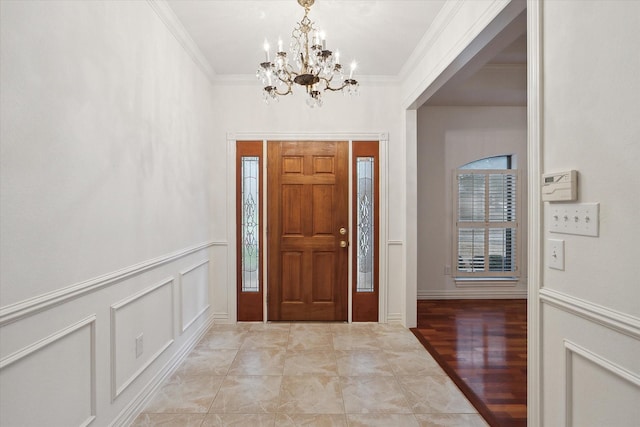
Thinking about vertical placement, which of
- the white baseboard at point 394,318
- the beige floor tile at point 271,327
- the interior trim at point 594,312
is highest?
the interior trim at point 594,312

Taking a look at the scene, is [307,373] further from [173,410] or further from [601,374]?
[601,374]

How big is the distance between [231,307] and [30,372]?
8.76 feet

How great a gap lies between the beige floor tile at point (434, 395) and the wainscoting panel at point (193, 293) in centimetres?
189

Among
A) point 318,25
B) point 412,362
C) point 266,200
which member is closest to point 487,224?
point 412,362

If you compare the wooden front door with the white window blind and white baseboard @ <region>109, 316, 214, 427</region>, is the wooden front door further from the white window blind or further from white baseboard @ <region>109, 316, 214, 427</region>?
the white window blind

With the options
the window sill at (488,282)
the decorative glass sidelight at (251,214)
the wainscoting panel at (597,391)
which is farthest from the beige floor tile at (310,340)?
the window sill at (488,282)

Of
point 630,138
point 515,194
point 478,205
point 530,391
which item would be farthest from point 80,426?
point 515,194

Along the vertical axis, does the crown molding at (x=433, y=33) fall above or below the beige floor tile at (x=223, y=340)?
above

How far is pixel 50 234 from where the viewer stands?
4.83 ft

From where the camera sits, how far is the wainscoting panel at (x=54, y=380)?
4.25 ft

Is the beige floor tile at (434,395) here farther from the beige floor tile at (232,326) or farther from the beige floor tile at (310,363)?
the beige floor tile at (232,326)

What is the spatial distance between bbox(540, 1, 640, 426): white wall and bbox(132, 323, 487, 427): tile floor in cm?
96

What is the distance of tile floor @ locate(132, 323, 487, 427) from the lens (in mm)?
2184

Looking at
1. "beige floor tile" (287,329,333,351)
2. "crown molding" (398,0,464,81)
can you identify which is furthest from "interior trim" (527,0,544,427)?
"beige floor tile" (287,329,333,351)
